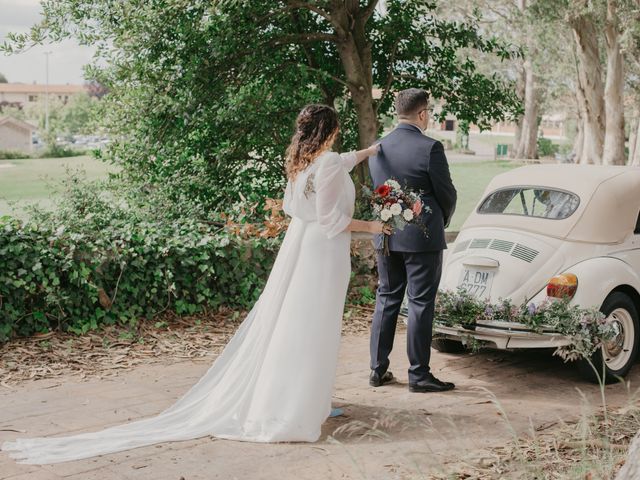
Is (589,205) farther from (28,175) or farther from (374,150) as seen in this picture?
(28,175)

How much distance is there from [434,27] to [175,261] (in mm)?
5424

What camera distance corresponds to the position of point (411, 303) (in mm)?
6629

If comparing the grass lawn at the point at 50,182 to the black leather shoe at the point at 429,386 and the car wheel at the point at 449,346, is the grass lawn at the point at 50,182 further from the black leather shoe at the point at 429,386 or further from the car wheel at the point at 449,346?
the black leather shoe at the point at 429,386

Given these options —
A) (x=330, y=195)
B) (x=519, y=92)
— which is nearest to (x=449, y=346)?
(x=330, y=195)

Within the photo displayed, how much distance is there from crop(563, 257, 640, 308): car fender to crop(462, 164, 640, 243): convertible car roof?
10.7 inches

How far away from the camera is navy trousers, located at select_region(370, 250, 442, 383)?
257 inches

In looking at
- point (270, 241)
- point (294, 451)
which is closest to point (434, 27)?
point (270, 241)

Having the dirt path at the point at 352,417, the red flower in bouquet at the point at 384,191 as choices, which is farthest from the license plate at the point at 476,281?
the red flower in bouquet at the point at 384,191

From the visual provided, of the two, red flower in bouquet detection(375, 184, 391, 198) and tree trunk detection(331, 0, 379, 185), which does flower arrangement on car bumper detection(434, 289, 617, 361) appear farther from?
tree trunk detection(331, 0, 379, 185)

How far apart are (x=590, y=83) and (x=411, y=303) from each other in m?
22.8

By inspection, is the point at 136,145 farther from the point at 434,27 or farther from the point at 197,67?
the point at 434,27

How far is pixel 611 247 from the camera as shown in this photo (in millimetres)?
7188

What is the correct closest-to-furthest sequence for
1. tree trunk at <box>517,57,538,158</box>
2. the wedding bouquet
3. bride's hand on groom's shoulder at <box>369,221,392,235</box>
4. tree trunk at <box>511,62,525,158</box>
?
bride's hand on groom's shoulder at <box>369,221,392,235</box> < the wedding bouquet < tree trunk at <box>517,57,538,158</box> < tree trunk at <box>511,62,525,158</box>

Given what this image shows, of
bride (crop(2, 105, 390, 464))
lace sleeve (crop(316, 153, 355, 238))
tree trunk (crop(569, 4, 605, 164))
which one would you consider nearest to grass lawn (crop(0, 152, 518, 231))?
tree trunk (crop(569, 4, 605, 164))
